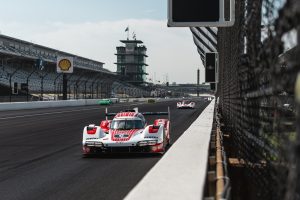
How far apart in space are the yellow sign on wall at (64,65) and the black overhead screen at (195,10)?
57.4m

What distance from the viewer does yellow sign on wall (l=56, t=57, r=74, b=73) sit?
6322cm

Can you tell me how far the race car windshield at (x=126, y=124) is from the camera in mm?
12023

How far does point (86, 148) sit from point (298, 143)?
1017cm

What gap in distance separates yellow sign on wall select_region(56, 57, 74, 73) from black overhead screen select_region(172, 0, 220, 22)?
5736 cm

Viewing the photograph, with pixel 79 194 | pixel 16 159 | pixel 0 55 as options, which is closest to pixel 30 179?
pixel 79 194

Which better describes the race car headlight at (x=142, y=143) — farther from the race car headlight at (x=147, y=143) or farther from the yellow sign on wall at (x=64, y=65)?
the yellow sign on wall at (x=64, y=65)

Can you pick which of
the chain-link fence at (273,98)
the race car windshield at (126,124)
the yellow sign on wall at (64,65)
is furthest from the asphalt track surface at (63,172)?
the yellow sign on wall at (64,65)

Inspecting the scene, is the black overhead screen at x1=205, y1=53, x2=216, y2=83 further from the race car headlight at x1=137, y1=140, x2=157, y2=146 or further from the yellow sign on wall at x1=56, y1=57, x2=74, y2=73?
the yellow sign on wall at x1=56, y1=57, x2=74, y2=73

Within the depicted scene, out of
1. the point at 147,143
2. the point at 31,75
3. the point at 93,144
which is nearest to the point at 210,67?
the point at 147,143

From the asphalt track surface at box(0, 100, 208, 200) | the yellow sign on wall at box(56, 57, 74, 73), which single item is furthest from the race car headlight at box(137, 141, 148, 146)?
the yellow sign on wall at box(56, 57, 74, 73)

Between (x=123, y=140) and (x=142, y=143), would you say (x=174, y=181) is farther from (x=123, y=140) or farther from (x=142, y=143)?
(x=123, y=140)

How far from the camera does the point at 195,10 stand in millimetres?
6715

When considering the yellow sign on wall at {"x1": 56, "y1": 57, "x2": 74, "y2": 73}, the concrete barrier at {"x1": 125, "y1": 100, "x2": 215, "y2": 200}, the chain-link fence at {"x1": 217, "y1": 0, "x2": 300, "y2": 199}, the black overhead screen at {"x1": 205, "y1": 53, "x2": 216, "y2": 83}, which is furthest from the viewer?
the yellow sign on wall at {"x1": 56, "y1": 57, "x2": 74, "y2": 73}

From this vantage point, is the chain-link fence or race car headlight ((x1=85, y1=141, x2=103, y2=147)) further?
race car headlight ((x1=85, y1=141, x2=103, y2=147))
